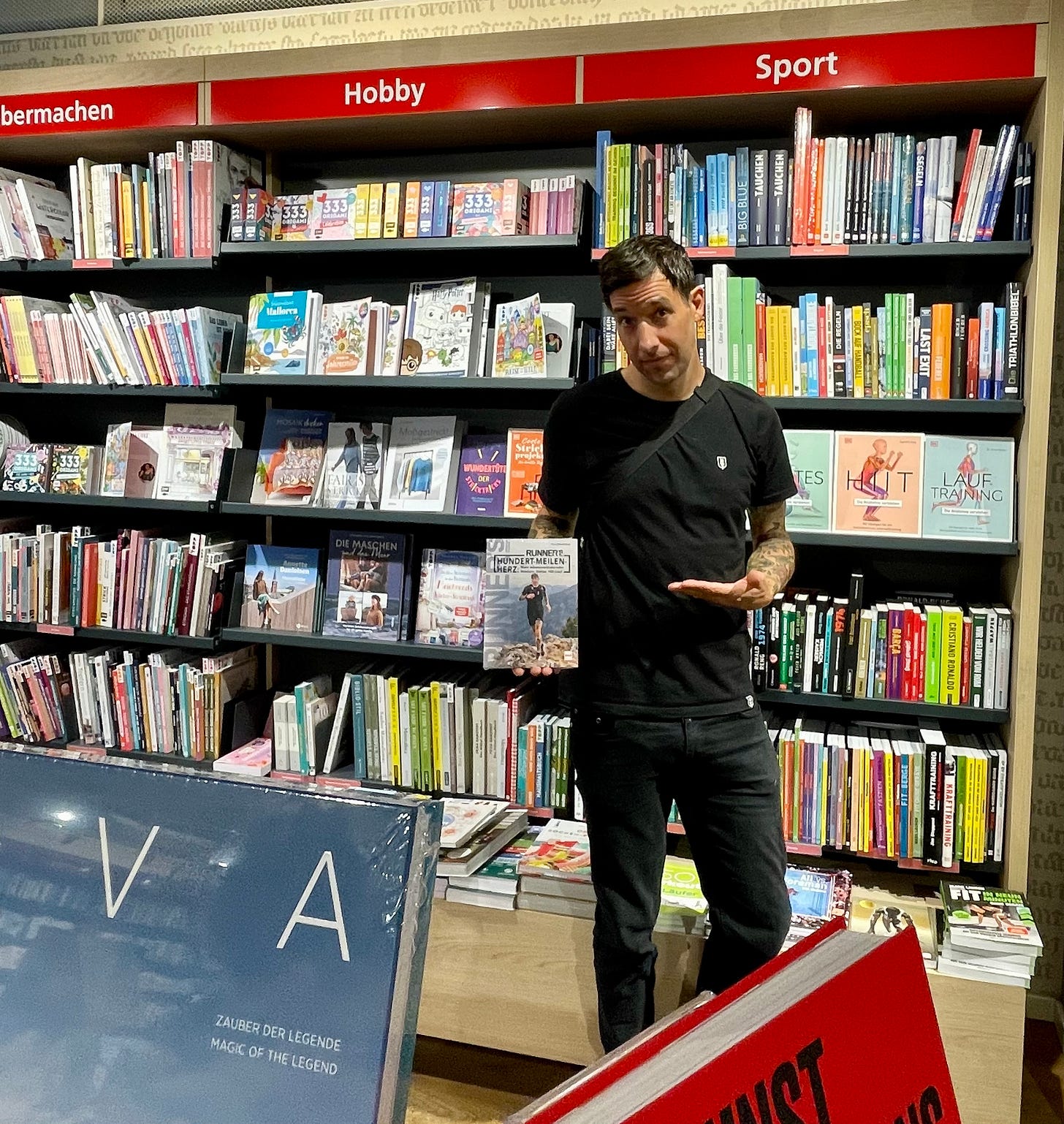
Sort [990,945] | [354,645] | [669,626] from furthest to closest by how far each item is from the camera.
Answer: [354,645] → [990,945] → [669,626]

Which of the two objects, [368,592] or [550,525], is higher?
[550,525]

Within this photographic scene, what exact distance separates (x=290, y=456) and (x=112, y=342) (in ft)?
1.99

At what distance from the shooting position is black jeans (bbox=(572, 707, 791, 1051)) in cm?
184

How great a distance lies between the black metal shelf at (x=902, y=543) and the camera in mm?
2293

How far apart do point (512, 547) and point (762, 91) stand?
1240mm

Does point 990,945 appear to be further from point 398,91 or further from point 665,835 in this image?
point 398,91

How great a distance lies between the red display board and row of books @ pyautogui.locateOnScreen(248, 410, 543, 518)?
206 cm

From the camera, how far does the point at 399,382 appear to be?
2.65 meters

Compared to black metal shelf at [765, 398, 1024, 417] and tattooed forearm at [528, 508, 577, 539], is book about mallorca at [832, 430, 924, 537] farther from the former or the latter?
tattooed forearm at [528, 508, 577, 539]

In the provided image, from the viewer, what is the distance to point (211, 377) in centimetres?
285

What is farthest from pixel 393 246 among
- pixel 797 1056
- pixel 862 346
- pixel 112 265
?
pixel 797 1056

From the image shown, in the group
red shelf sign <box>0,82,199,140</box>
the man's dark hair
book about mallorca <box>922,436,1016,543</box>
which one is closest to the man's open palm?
the man's dark hair

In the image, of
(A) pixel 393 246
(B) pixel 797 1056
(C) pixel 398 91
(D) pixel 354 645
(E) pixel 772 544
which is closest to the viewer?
(B) pixel 797 1056

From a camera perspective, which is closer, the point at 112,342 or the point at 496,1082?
the point at 496,1082
